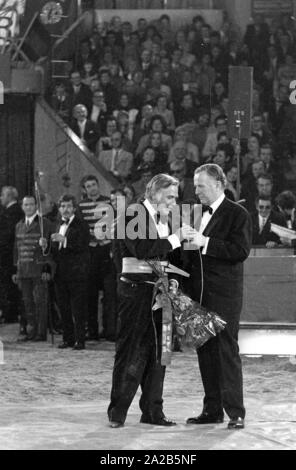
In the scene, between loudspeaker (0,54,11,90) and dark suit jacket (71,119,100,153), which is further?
dark suit jacket (71,119,100,153)

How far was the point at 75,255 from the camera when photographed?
1357 cm

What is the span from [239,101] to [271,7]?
6.84m

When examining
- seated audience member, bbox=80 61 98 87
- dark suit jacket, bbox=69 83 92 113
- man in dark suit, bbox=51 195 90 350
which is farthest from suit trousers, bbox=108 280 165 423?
seated audience member, bbox=80 61 98 87

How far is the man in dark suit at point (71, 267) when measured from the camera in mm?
13484

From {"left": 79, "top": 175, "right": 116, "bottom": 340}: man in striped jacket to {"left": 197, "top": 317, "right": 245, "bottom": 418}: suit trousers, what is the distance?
17.9 ft

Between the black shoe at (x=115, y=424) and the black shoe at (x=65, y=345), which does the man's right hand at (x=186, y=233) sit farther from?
the black shoe at (x=65, y=345)

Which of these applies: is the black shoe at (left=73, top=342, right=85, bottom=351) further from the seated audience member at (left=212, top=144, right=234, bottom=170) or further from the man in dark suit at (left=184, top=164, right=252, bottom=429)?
the man in dark suit at (left=184, top=164, right=252, bottom=429)

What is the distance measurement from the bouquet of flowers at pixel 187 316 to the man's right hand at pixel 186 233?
23 centimetres

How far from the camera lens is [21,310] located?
1445 cm

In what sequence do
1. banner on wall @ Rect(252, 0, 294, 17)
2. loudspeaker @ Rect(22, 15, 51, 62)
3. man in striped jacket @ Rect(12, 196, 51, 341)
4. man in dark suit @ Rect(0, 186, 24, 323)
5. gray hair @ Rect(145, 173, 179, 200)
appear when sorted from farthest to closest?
banner on wall @ Rect(252, 0, 294, 17) → loudspeaker @ Rect(22, 15, 51, 62) → man in dark suit @ Rect(0, 186, 24, 323) → man in striped jacket @ Rect(12, 196, 51, 341) → gray hair @ Rect(145, 173, 179, 200)

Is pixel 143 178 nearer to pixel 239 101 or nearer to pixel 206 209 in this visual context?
pixel 239 101

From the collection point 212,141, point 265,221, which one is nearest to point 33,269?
point 265,221

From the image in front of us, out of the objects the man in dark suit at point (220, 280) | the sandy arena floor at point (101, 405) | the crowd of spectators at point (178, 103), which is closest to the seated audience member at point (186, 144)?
the crowd of spectators at point (178, 103)

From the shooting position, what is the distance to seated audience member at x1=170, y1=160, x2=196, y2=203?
15115mm
